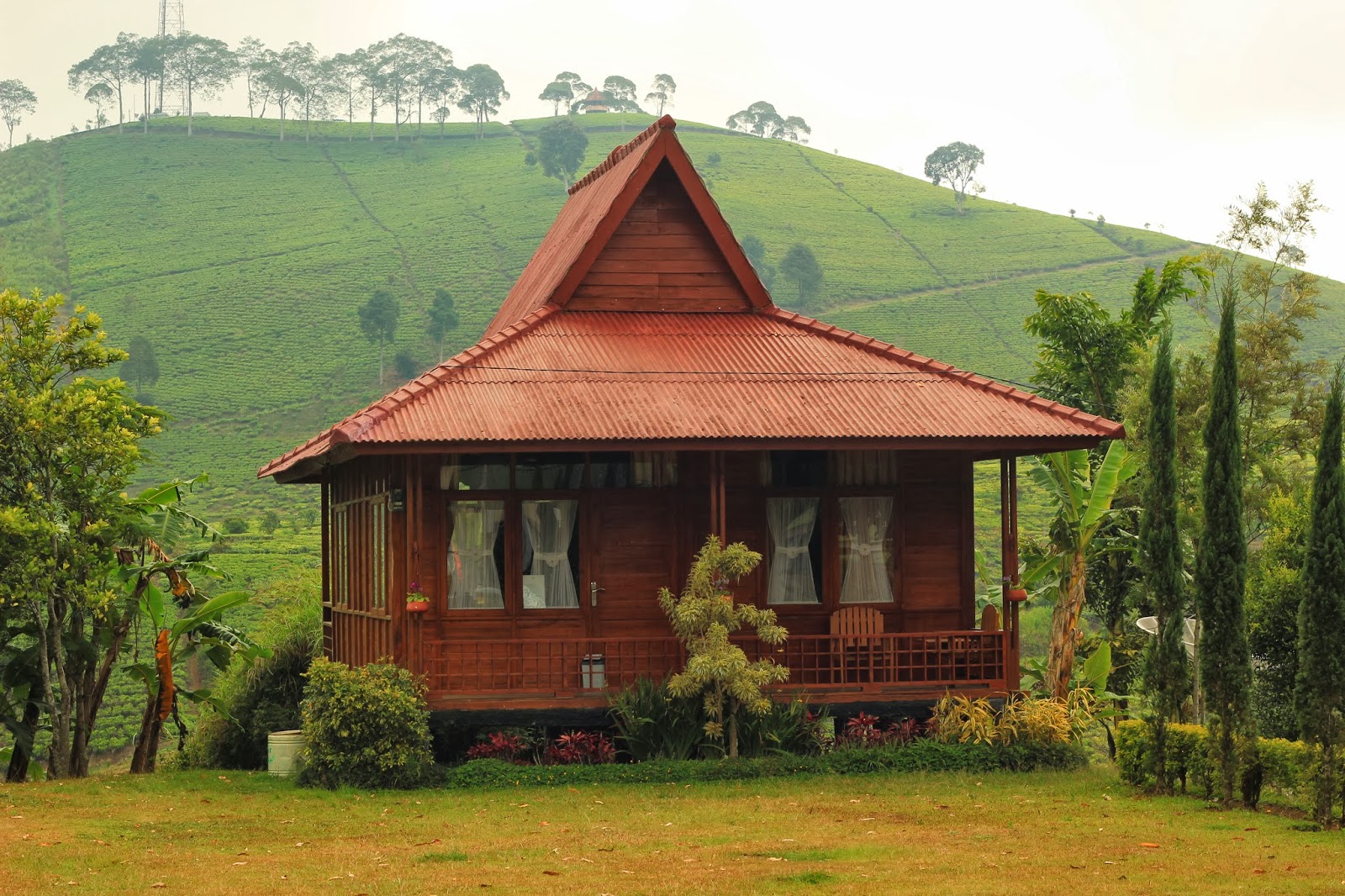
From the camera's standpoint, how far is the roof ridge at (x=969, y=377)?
56.3ft

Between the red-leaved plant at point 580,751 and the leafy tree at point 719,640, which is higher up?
the leafy tree at point 719,640

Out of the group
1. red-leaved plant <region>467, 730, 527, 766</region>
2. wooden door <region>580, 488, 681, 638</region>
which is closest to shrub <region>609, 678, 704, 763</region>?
red-leaved plant <region>467, 730, 527, 766</region>

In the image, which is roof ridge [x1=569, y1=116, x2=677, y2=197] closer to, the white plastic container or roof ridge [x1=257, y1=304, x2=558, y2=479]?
roof ridge [x1=257, y1=304, x2=558, y2=479]

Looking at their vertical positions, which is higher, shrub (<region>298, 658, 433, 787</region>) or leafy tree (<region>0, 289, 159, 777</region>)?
leafy tree (<region>0, 289, 159, 777</region>)

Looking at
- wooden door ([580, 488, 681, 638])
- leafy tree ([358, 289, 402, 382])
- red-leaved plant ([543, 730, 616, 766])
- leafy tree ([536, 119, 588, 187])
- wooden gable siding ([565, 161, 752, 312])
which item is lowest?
red-leaved plant ([543, 730, 616, 766])

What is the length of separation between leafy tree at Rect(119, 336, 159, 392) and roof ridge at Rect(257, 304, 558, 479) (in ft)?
210

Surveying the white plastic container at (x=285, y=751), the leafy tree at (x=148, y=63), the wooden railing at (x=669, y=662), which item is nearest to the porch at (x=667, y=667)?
the wooden railing at (x=669, y=662)

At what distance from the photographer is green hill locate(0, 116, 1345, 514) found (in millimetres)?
83312

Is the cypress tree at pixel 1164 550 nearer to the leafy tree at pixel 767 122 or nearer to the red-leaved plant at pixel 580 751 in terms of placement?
the red-leaved plant at pixel 580 751

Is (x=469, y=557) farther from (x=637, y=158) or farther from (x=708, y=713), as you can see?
(x=637, y=158)

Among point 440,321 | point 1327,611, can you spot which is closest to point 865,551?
point 1327,611

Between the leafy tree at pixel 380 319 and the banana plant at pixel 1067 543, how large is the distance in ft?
220

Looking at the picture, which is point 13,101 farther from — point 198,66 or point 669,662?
point 669,662

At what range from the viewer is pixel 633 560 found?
1777cm
